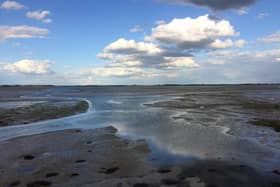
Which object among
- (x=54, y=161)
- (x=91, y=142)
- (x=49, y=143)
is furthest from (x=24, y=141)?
(x=54, y=161)

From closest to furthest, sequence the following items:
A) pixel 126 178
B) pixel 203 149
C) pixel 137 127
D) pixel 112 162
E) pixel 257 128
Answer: pixel 126 178 < pixel 112 162 < pixel 203 149 < pixel 257 128 < pixel 137 127

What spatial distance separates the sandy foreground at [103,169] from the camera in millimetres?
9312

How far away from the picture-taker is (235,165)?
35.9ft

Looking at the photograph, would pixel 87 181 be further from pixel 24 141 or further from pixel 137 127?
pixel 137 127

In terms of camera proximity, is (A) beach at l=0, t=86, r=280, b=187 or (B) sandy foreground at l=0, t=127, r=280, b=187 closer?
(B) sandy foreground at l=0, t=127, r=280, b=187

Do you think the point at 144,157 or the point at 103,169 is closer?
the point at 103,169

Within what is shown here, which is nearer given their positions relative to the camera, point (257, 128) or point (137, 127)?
point (257, 128)

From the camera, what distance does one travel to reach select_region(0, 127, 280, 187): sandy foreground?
9.31 m

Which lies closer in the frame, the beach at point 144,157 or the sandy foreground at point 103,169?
the sandy foreground at point 103,169

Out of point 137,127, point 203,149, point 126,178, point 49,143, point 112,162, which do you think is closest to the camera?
point 126,178

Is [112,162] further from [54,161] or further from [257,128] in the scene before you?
[257,128]

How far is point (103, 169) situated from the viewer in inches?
424

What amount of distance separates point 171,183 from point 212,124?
13.4m

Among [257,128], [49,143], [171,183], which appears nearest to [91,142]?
[49,143]
